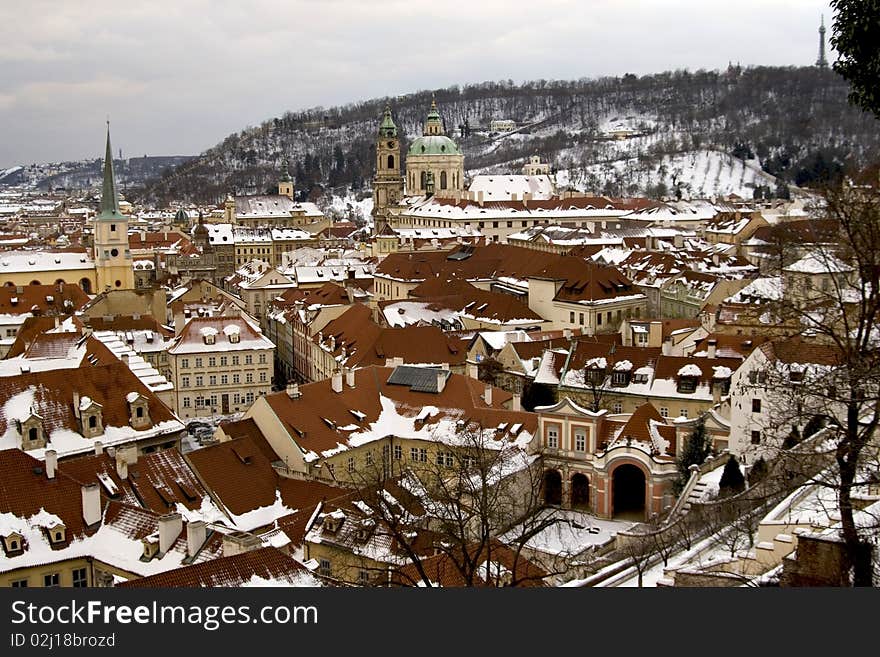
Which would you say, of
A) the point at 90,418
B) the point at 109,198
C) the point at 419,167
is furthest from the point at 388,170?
the point at 90,418

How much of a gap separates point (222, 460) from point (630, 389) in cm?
1802

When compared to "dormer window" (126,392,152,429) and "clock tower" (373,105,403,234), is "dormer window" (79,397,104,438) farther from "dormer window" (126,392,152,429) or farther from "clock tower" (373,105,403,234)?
"clock tower" (373,105,403,234)

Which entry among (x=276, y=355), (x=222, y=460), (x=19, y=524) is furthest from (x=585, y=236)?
(x=19, y=524)

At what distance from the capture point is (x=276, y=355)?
66.3 m

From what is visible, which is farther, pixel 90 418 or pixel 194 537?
pixel 90 418

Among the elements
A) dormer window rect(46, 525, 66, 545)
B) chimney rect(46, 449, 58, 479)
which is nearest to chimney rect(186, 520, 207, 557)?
dormer window rect(46, 525, 66, 545)

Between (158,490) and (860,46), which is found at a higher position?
(860,46)

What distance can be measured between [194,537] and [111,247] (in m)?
58.5

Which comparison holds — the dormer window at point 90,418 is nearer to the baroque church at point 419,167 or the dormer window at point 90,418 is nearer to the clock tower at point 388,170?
the baroque church at point 419,167

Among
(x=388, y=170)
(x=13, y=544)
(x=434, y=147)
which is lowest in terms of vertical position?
(x=13, y=544)

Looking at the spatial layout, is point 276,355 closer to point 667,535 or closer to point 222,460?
point 222,460

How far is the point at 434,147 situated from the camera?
14188cm

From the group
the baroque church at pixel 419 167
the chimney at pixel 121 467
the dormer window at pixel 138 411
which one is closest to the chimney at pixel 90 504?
the chimney at pixel 121 467

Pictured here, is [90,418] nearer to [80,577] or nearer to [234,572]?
[80,577]
